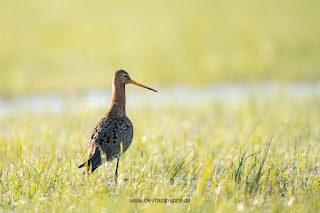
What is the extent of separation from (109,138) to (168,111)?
4.41 m

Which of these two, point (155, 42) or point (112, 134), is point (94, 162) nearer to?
point (112, 134)

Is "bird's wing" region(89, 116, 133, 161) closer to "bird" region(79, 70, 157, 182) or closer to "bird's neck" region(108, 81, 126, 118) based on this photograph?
"bird" region(79, 70, 157, 182)

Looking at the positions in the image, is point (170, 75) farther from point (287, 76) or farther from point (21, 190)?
point (21, 190)

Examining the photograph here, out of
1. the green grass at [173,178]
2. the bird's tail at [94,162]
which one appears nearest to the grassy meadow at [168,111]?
the green grass at [173,178]

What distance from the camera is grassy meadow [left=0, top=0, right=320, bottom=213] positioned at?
4.45 m

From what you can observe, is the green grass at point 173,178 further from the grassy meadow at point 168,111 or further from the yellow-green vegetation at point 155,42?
the yellow-green vegetation at point 155,42

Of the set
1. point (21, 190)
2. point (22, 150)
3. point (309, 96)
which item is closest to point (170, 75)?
point (309, 96)

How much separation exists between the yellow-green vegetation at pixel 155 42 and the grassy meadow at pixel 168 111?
0.22 ft

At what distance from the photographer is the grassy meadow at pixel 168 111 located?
14.6 feet

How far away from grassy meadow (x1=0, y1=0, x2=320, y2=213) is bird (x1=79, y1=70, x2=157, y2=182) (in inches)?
8.5

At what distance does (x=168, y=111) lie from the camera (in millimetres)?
9398

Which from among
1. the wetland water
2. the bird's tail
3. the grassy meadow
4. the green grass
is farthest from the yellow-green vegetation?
the bird's tail

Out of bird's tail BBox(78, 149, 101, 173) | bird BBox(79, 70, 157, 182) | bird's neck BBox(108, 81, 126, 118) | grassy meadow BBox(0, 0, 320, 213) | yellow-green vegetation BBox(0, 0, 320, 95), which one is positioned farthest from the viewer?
yellow-green vegetation BBox(0, 0, 320, 95)

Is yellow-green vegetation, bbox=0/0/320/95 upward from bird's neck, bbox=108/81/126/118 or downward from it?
upward
